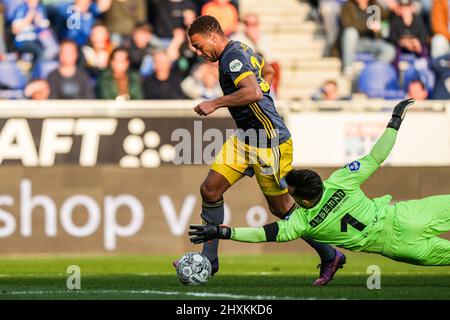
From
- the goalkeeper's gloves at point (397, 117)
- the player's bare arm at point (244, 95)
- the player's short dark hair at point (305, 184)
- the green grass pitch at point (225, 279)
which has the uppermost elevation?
the player's bare arm at point (244, 95)

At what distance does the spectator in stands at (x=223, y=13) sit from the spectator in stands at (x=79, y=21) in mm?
1775

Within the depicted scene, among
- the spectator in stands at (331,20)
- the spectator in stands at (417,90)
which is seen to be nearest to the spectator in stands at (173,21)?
the spectator in stands at (331,20)

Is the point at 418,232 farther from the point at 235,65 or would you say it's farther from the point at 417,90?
the point at 417,90

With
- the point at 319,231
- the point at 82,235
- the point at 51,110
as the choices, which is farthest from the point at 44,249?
the point at 319,231

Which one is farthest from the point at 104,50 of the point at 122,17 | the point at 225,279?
the point at 225,279

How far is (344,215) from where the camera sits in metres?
10.9

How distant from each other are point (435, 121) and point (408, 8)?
3375 mm

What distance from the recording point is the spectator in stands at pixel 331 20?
20516 mm

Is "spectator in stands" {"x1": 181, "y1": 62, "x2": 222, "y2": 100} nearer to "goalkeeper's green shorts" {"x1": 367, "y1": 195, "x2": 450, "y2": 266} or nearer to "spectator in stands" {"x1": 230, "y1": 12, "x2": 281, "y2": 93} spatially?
"spectator in stands" {"x1": 230, "y1": 12, "x2": 281, "y2": 93}

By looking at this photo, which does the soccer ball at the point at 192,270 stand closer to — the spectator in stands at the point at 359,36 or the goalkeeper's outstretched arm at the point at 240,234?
the goalkeeper's outstretched arm at the point at 240,234

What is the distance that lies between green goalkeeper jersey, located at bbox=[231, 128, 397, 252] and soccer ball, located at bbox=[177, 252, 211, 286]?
51.8 inches

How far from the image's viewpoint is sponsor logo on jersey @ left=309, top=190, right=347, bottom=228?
10.8 m

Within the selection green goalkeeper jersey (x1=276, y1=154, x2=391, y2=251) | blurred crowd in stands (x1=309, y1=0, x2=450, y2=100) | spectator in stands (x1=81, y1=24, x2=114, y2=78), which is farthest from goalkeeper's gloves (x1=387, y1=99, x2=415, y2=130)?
spectator in stands (x1=81, y1=24, x2=114, y2=78)

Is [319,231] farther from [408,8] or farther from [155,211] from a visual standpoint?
[408,8]
